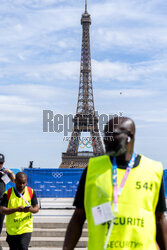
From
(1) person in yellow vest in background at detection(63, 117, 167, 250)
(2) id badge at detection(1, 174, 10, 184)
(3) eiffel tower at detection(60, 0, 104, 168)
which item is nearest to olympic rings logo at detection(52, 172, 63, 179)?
(2) id badge at detection(1, 174, 10, 184)

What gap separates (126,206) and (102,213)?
0.14 m

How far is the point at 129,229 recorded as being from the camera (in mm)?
2482

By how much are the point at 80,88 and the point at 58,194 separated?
46854 mm

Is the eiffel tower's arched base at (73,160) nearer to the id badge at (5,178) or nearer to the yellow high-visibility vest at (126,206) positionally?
the id badge at (5,178)

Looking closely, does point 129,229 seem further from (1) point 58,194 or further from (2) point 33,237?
(1) point 58,194

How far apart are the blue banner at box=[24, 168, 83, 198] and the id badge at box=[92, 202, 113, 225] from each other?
13558mm

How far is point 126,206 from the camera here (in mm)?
2488

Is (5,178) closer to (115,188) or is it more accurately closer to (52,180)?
(115,188)

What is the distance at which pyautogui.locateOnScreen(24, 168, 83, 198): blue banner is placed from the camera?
16.0m

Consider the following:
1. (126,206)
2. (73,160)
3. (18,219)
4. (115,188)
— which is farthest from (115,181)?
(73,160)

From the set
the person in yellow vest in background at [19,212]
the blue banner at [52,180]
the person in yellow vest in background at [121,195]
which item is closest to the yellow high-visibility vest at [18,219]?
the person in yellow vest in background at [19,212]

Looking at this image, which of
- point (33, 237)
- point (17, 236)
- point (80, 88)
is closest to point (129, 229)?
point (17, 236)

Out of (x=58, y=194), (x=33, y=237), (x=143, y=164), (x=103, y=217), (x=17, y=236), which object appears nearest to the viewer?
(x=103, y=217)

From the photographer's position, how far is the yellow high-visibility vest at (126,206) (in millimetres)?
2482
